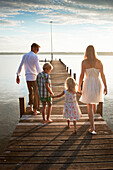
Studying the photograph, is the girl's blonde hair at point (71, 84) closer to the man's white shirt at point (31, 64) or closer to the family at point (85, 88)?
the family at point (85, 88)

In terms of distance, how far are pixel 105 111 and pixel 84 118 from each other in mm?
9806

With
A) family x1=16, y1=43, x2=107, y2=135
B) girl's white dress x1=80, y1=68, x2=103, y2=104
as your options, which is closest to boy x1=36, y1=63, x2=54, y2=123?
family x1=16, y1=43, x2=107, y2=135

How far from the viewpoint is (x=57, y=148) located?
3936 millimetres

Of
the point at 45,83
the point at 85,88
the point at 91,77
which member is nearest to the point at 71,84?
the point at 85,88

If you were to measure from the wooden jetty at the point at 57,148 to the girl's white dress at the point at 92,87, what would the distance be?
34.5 inches

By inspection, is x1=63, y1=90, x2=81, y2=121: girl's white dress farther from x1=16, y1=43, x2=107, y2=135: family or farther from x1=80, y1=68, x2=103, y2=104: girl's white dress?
x1=80, y1=68, x2=103, y2=104: girl's white dress

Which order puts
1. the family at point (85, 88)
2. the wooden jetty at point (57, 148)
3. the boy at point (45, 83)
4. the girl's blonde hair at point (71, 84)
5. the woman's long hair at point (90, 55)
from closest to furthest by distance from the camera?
1. the wooden jetty at point (57, 148)
2. the woman's long hair at point (90, 55)
3. the family at point (85, 88)
4. the girl's blonde hair at point (71, 84)
5. the boy at point (45, 83)

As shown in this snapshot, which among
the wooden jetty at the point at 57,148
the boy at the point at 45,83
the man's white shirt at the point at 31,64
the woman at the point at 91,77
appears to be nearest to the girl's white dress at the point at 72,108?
the woman at the point at 91,77

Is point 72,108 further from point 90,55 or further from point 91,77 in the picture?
point 90,55

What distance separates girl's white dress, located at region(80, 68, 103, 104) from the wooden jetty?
0.88 meters

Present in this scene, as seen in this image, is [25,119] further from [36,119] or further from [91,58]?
[91,58]

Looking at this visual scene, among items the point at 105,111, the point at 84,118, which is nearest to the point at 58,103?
the point at 84,118

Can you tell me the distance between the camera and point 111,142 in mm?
4180

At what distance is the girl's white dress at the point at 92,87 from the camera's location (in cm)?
439
